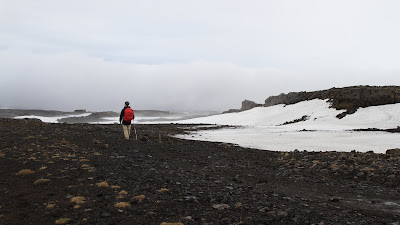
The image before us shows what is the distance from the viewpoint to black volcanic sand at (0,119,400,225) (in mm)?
7664

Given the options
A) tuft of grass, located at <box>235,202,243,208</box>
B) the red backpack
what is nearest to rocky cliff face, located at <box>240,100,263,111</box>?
the red backpack

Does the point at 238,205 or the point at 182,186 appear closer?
the point at 238,205

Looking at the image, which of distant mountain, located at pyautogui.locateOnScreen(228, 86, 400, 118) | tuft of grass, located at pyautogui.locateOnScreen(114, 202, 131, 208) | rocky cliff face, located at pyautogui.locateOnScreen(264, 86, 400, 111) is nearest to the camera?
tuft of grass, located at pyautogui.locateOnScreen(114, 202, 131, 208)

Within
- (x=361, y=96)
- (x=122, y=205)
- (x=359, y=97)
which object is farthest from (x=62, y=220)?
(x=361, y=96)

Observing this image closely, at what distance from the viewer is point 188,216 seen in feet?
24.6

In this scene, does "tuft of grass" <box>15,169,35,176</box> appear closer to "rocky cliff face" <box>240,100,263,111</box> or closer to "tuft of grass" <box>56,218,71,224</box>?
"tuft of grass" <box>56,218,71,224</box>

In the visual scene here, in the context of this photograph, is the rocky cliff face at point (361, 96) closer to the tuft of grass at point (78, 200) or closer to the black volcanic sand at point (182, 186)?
the black volcanic sand at point (182, 186)

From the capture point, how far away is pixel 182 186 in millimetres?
10750

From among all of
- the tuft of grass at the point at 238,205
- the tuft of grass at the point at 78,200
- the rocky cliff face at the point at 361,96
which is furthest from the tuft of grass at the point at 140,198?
the rocky cliff face at the point at 361,96

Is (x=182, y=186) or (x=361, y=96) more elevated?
(x=361, y=96)

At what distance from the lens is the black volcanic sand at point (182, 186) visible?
302 inches

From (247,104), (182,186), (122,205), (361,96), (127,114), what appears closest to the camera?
(122,205)

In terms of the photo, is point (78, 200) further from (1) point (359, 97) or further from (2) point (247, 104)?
(2) point (247, 104)

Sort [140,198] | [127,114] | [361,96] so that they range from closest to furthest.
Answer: [140,198]
[127,114]
[361,96]
